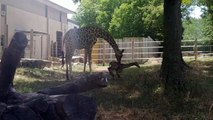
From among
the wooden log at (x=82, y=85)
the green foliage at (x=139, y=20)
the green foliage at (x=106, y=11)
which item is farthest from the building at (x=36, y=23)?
the wooden log at (x=82, y=85)

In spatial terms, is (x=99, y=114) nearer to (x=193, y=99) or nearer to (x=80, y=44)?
(x=193, y=99)

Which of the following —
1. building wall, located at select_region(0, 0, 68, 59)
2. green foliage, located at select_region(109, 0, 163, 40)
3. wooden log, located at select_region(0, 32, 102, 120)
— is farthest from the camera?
green foliage, located at select_region(109, 0, 163, 40)

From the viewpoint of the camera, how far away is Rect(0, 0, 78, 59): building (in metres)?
21.6

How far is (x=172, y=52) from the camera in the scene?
9.02 meters

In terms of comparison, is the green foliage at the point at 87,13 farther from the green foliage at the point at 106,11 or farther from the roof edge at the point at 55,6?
the roof edge at the point at 55,6

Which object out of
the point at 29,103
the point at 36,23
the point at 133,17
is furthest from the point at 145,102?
the point at 133,17

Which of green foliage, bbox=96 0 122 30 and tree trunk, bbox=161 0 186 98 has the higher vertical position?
green foliage, bbox=96 0 122 30

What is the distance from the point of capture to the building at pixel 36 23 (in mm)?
21609

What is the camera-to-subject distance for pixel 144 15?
34.2 metres

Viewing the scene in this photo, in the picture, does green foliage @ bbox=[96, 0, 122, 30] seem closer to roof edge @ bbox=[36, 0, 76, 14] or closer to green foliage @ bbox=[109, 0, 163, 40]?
green foliage @ bbox=[109, 0, 163, 40]

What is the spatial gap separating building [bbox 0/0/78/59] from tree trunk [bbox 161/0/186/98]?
42.0 feet

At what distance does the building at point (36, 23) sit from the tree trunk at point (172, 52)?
12798 millimetres

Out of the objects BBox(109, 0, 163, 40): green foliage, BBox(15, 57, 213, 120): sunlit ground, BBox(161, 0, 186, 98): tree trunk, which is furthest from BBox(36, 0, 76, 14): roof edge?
BBox(161, 0, 186, 98): tree trunk

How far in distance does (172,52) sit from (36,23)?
57.2 ft
